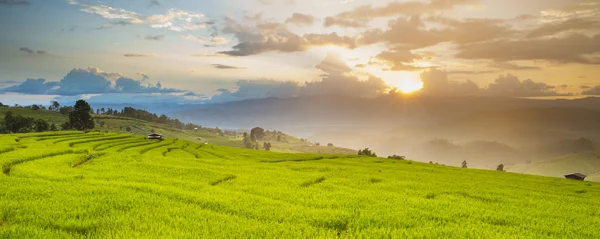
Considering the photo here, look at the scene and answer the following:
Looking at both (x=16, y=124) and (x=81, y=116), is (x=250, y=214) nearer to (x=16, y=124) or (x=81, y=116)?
(x=81, y=116)

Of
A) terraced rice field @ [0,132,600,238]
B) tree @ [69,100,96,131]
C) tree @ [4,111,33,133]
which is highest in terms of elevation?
tree @ [69,100,96,131]

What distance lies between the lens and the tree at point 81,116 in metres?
146

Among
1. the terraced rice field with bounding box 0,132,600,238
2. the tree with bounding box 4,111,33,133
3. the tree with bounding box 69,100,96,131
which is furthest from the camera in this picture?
the tree with bounding box 4,111,33,133

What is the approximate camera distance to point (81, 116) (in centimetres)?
14750

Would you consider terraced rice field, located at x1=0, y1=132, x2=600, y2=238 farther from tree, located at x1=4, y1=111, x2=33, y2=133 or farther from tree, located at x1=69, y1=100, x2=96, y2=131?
tree, located at x1=4, y1=111, x2=33, y2=133

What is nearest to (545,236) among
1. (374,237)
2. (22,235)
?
(374,237)

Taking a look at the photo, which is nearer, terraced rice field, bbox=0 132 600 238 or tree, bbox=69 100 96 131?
terraced rice field, bbox=0 132 600 238

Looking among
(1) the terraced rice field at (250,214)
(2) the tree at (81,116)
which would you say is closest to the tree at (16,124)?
(2) the tree at (81,116)

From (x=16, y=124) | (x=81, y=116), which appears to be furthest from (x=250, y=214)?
(x=16, y=124)

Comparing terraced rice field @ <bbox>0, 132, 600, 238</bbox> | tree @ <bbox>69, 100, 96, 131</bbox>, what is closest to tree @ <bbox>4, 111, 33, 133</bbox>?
tree @ <bbox>69, 100, 96, 131</bbox>

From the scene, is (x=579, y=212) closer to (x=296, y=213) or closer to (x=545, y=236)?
(x=545, y=236)

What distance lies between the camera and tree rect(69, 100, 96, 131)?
478ft

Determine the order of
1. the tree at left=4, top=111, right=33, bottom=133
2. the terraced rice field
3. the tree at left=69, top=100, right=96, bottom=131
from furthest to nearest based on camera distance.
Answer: the tree at left=4, top=111, right=33, bottom=133, the tree at left=69, top=100, right=96, bottom=131, the terraced rice field

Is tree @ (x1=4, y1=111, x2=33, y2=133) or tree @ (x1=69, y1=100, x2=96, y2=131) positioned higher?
tree @ (x1=69, y1=100, x2=96, y2=131)
